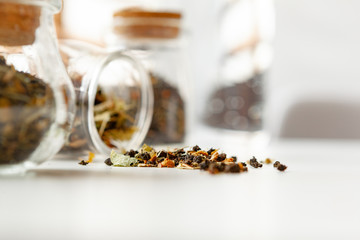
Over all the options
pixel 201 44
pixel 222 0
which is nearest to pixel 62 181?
pixel 222 0

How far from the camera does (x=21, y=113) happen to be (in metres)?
0.48

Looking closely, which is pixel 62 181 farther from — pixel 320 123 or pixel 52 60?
pixel 320 123

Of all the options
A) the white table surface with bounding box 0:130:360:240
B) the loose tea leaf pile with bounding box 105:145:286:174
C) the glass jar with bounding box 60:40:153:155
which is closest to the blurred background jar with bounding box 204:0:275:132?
the glass jar with bounding box 60:40:153:155

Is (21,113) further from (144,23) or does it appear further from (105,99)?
(144,23)

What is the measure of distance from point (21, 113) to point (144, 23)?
484 millimetres

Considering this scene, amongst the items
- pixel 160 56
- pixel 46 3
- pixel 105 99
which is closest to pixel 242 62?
pixel 160 56

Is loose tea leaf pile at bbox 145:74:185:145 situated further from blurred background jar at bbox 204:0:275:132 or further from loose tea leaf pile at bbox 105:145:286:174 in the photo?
blurred background jar at bbox 204:0:275:132

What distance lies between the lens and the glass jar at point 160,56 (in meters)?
0.91

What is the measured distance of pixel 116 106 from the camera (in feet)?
2.59

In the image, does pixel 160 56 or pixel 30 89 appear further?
pixel 160 56

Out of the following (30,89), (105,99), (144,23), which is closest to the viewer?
(30,89)

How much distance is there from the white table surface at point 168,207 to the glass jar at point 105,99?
0.08m

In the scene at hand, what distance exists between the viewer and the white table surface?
0.30 meters

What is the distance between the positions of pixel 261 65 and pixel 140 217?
5.34 ft
